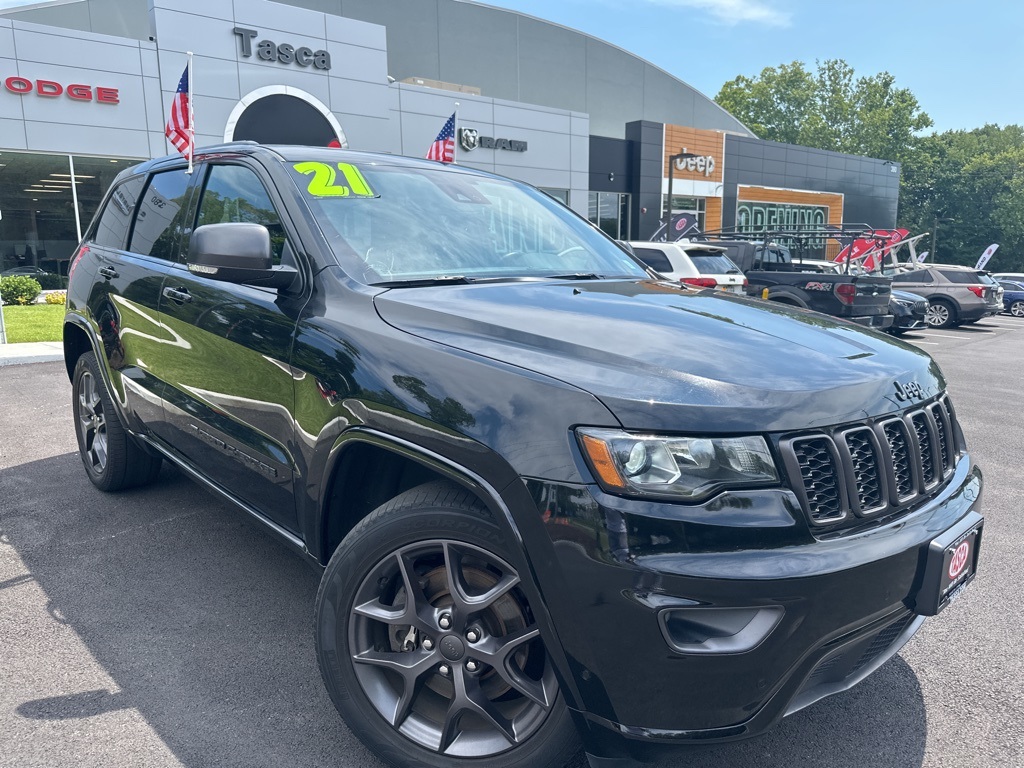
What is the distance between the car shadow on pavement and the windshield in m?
1.18

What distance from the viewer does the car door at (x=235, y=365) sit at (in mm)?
2555

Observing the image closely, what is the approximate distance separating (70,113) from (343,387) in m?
18.9

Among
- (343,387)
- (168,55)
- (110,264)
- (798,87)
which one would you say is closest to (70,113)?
(168,55)

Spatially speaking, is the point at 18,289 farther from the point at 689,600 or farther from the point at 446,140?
the point at 689,600

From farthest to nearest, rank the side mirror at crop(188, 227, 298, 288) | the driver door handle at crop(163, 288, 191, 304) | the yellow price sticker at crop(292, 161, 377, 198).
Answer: the driver door handle at crop(163, 288, 191, 304) < the yellow price sticker at crop(292, 161, 377, 198) < the side mirror at crop(188, 227, 298, 288)

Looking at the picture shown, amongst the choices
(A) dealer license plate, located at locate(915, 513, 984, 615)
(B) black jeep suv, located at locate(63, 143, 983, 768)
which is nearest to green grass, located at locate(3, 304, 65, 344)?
(B) black jeep suv, located at locate(63, 143, 983, 768)

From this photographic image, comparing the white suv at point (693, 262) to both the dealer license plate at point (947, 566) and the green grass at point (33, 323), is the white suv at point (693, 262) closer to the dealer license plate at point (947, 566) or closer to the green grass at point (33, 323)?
the green grass at point (33, 323)

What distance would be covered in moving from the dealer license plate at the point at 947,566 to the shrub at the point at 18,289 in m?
17.6

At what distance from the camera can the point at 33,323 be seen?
12.4 metres

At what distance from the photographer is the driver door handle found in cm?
316

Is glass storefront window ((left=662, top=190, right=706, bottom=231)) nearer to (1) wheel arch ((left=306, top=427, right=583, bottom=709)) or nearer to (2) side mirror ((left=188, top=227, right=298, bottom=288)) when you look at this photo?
(2) side mirror ((left=188, top=227, right=298, bottom=288))

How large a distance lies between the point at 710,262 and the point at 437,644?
36.4ft

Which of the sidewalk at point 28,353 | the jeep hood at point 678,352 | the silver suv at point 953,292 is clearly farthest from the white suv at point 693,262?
the jeep hood at point 678,352

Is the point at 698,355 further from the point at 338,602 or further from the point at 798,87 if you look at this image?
the point at 798,87
